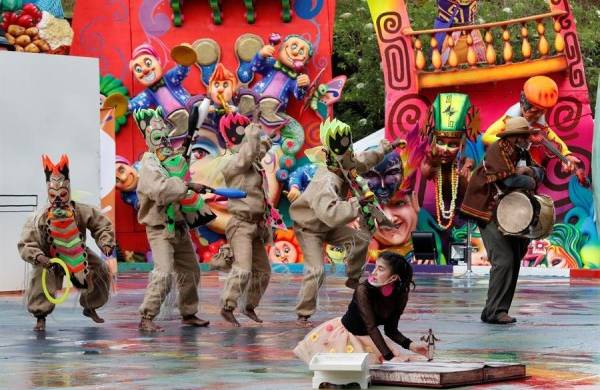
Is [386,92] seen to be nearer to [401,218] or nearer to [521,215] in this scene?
[401,218]

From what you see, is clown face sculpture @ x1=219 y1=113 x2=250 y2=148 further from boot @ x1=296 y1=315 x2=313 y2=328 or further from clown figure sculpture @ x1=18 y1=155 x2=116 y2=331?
boot @ x1=296 y1=315 x2=313 y2=328

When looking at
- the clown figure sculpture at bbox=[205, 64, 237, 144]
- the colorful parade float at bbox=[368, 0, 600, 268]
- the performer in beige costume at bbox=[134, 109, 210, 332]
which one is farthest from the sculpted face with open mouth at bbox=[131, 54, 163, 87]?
the performer in beige costume at bbox=[134, 109, 210, 332]

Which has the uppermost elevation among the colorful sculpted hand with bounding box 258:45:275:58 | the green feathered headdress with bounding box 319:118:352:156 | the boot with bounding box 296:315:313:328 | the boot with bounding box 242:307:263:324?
the colorful sculpted hand with bounding box 258:45:275:58

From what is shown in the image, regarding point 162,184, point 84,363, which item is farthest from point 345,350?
point 162,184

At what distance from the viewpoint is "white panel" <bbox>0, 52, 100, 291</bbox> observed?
60.5ft

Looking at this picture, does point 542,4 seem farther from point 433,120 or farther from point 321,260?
point 321,260

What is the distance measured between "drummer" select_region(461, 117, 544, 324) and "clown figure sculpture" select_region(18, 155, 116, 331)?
11.0 feet

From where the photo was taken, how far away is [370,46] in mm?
30469

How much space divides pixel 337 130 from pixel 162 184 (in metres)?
1.73

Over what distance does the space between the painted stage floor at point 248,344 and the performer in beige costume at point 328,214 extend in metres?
0.47

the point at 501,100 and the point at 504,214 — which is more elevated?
the point at 501,100

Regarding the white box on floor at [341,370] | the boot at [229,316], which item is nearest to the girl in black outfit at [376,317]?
the white box on floor at [341,370]

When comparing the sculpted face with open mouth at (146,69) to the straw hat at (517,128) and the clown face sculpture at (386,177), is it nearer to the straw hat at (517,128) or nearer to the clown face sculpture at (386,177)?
the clown face sculpture at (386,177)

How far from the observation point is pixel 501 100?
2361 cm
